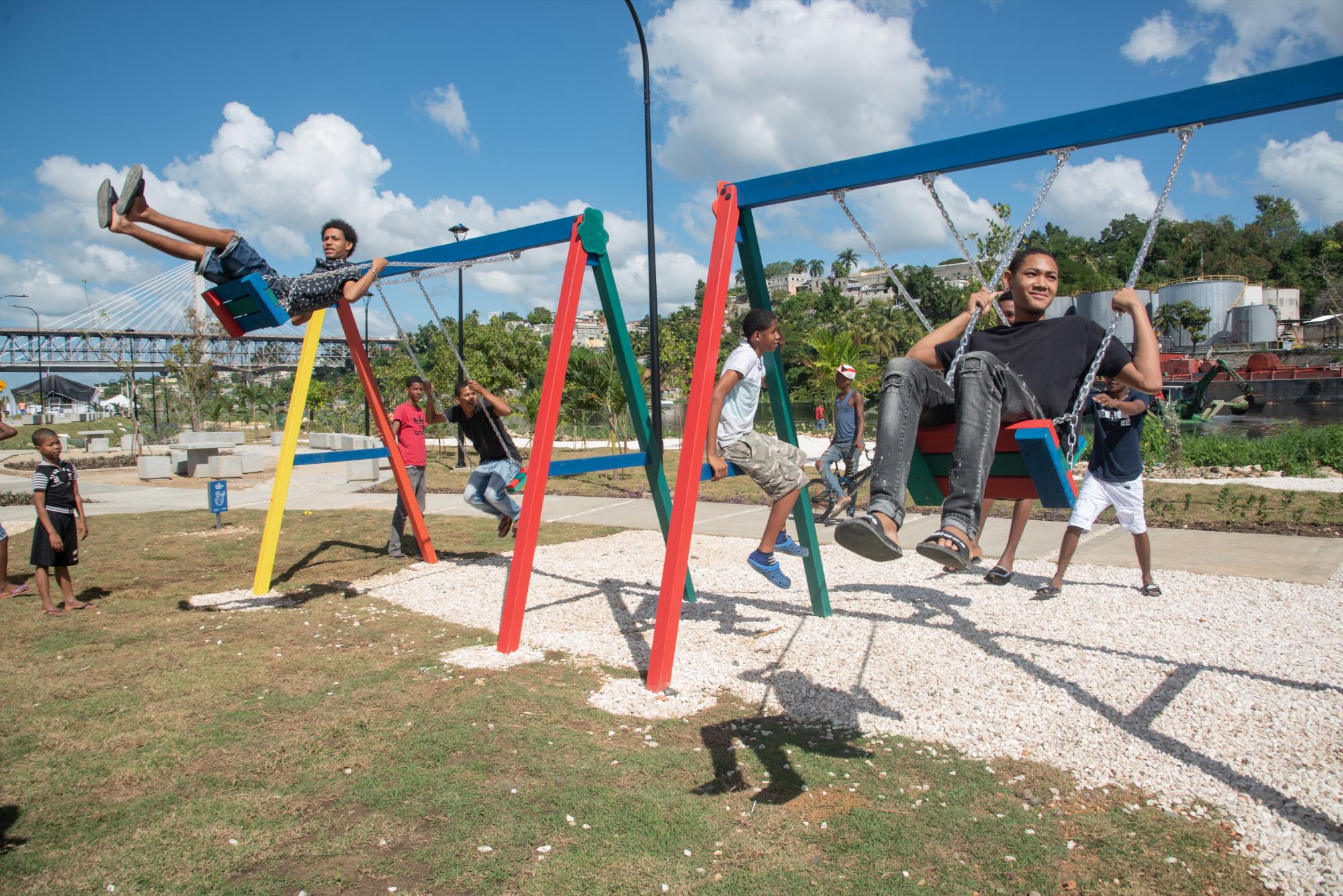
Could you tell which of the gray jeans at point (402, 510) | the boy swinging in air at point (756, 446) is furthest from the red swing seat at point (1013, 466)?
the gray jeans at point (402, 510)

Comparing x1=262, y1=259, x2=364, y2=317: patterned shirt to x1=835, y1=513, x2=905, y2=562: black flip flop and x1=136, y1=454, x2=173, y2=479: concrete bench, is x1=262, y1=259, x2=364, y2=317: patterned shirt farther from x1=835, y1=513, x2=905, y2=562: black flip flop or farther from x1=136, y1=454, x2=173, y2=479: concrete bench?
x1=136, y1=454, x2=173, y2=479: concrete bench

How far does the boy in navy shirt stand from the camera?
6543mm

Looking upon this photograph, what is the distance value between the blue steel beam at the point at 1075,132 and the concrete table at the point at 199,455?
21710mm

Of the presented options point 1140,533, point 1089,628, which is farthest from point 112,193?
point 1140,533

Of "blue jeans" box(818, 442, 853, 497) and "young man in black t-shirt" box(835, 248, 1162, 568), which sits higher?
"young man in black t-shirt" box(835, 248, 1162, 568)

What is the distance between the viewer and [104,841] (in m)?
3.24

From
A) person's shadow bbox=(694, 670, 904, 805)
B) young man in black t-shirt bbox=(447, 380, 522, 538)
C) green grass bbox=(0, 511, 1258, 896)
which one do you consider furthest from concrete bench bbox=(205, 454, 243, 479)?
person's shadow bbox=(694, 670, 904, 805)

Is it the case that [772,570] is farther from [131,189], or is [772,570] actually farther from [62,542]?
[62,542]

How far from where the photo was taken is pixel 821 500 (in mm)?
11984

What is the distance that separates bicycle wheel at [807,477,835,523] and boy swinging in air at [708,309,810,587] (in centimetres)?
526

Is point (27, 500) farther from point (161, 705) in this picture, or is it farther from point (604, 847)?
point (604, 847)

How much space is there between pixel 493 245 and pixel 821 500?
687 centimetres

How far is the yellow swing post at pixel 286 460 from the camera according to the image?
7.79 m

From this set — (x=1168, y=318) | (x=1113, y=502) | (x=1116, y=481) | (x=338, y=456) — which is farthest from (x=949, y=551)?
(x=1168, y=318)
